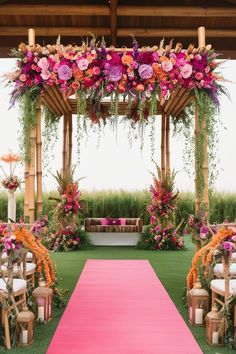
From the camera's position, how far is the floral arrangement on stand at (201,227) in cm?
501

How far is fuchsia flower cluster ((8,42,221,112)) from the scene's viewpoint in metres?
5.37

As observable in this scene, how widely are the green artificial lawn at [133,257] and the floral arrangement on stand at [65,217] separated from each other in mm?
316

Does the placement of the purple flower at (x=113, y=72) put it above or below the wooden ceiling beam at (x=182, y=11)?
below

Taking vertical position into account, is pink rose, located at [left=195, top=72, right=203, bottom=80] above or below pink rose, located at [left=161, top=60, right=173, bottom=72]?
below

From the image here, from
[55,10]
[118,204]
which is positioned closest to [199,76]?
[55,10]

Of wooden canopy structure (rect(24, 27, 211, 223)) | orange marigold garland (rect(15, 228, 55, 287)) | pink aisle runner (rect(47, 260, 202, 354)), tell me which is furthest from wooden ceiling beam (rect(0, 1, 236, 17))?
orange marigold garland (rect(15, 228, 55, 287))

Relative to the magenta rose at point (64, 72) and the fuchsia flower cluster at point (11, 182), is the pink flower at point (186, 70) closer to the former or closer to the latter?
the magenta rose at point (64, 72)

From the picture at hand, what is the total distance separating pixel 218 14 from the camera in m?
9.60

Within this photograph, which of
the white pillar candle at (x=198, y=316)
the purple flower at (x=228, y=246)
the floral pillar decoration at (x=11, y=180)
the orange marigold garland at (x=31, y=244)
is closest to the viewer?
the purple flower at (x=228, y=246)

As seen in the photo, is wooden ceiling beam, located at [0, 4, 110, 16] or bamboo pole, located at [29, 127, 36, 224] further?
wooden ceiling beam, located at [0, 4, 110, 16]

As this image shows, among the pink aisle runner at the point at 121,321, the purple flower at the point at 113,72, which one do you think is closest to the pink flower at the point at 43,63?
the purple flower at the point at 113,72

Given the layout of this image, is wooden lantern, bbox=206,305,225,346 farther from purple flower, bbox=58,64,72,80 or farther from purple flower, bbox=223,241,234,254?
purple flower, bbox=58,64,72,80

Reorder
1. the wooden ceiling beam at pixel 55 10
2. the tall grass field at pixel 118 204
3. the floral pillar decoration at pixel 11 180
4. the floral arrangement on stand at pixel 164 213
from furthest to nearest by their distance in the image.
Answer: the tall grass field at pixel 118 204 < the floral arrangement on stand at pixel 164 213 < the wooden ceiling beam at pixel 55 10 < the floral pillar decoration at pixel 11 180

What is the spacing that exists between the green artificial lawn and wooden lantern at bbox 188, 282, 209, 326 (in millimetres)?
81
